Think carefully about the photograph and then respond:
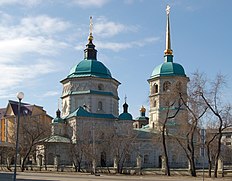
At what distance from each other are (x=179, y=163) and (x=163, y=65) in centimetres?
1587

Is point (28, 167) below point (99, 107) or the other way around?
below

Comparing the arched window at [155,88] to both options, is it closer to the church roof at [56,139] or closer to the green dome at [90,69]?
the green dome at [90,69]

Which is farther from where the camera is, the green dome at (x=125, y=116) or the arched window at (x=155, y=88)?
the arched window at (x=155, y=88)

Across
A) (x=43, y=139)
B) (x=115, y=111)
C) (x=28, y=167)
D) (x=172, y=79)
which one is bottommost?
(x=28, y=167)

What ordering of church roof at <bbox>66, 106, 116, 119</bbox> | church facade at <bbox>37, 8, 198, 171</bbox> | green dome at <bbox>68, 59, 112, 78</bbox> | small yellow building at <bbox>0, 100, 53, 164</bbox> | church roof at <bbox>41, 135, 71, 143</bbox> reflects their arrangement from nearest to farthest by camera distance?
small yellow building at <bbox>0, 100, 53, 164</bbox>, church facade at <bbox>37, 8, 198, 171</bbox>, church roof at <bbox>41, 135, 71, 143</bbox>, church roof at <bbox>66, 106, 116, 119</bbox>, green dome at <bbox>68, 59, 112, 78</bbox>

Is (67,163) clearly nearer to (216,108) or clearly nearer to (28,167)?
(28,167)

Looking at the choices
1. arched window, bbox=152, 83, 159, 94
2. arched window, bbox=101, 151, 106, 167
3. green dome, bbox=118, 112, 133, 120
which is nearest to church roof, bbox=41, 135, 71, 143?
arched window, bbox=101, 151, 106, 167

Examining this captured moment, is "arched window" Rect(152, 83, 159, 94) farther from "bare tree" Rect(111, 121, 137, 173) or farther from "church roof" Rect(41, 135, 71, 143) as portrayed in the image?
"church roof" Rect(41, 135, 71, 143)

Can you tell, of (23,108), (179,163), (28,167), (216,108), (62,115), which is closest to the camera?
(216,108)

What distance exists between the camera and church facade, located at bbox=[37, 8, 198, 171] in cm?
6281

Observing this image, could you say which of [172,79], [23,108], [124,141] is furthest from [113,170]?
[23,108]

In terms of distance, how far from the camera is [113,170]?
167 ft

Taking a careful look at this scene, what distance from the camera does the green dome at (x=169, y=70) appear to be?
2692 inches

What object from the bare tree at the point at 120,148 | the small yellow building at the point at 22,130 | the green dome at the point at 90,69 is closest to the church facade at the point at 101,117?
the green dome at the point at 90,69
